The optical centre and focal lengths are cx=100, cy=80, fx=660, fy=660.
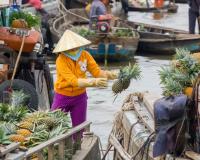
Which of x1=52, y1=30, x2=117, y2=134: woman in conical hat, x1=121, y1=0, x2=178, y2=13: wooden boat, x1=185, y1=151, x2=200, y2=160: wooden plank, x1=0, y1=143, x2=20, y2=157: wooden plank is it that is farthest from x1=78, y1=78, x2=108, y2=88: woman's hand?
x1=121, y1=0, x2=178, y2=13: wooden boat

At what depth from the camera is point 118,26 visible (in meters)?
17.1

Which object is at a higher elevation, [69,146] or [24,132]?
[24,132]

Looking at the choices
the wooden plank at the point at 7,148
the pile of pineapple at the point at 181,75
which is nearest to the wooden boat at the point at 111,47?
the pile of pineapple at the point at 181,75

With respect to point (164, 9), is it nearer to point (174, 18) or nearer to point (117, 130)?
point (174, 18)

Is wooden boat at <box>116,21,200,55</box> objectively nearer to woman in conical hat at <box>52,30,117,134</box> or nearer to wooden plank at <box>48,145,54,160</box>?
woman in conical hat at <box>52,30,117,134</box>

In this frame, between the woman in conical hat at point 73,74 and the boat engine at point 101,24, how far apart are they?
8017 millimetres

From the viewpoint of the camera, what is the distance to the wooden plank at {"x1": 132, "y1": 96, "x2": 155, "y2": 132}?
20.2ft

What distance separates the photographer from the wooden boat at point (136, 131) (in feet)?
18.6

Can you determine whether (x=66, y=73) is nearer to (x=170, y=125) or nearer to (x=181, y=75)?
(x=181, y=75)

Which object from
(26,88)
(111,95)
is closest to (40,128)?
(26,88)

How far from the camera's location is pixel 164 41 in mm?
16844

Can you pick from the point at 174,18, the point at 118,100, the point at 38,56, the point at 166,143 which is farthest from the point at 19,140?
the point at 174,18

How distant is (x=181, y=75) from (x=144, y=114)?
955mm

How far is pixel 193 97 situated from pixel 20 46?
4.46 meters
